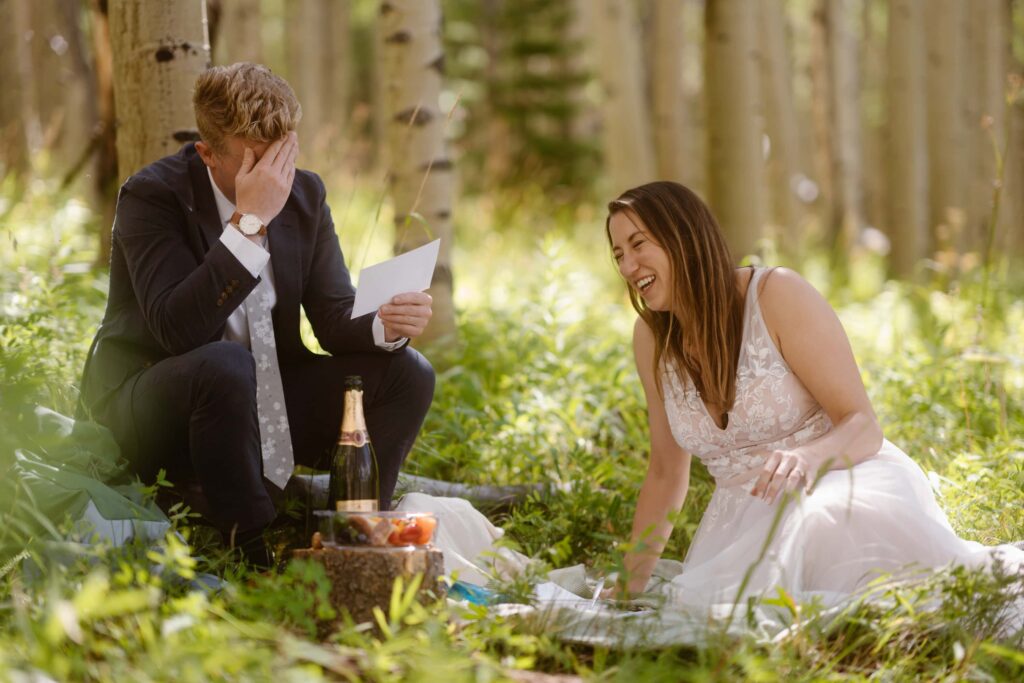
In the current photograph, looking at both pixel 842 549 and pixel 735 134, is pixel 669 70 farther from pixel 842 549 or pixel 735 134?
pixel 842 549

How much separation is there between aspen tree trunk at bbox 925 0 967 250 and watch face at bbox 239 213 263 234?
29.0 ft

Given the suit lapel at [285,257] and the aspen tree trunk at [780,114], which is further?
the aspen tree trunk at [780,114]

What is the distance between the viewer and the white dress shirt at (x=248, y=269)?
301 centimetres

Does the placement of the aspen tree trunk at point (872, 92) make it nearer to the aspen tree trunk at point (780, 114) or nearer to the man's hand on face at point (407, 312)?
the aspen tree trunk at point (780, 114)

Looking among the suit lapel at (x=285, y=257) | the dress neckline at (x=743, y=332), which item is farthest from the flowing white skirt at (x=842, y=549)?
the suit lapel at (x=285, y=257)

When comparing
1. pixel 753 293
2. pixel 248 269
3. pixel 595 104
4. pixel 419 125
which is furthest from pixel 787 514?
pixel 595 104

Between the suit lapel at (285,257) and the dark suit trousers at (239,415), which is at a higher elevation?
the suit lapel at (285,257)

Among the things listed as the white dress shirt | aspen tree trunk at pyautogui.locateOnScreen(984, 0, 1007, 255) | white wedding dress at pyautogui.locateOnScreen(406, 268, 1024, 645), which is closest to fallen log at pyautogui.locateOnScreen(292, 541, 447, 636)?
white wedding dress at pyautogui.locateOnScreen(406, 268, 1024, 645)

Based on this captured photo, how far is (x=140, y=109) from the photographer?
4.07 metres

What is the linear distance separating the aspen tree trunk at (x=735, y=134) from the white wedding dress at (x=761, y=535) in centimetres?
407

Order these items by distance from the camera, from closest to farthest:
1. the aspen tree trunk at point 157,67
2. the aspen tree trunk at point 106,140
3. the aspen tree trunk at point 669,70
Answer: the aspen tree trunk at point 157,67
the aspen tree trunk at point 106,140
the aspen tree trunk at point 669,70

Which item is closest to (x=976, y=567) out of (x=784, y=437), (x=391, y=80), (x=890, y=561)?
(x=890, y=561)

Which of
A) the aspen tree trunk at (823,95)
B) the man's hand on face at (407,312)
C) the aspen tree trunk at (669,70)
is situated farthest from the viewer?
the aspen tree trunk at (823,95)

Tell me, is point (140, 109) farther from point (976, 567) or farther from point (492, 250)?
point (492, 250)
